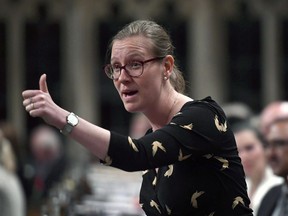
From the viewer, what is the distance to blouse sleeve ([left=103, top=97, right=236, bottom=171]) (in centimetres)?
366

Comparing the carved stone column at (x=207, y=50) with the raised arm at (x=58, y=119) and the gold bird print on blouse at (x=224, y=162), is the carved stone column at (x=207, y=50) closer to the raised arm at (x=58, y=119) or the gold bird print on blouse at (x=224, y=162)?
the gold bird print on blouse at (x=224, y=162)

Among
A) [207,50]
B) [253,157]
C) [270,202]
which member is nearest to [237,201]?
[270,202]

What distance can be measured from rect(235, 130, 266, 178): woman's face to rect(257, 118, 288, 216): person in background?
94 centimetres

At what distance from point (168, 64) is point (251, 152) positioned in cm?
358

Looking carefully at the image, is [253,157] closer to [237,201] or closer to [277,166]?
[277,166]

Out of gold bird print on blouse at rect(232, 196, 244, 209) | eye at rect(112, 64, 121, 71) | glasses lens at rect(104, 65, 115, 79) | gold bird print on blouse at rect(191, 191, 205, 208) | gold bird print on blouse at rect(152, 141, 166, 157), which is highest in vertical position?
eye at rect(112, 64, 121, 71)

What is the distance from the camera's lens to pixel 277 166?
6.00 meters

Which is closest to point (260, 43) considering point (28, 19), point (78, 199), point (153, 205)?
point (28, 19)

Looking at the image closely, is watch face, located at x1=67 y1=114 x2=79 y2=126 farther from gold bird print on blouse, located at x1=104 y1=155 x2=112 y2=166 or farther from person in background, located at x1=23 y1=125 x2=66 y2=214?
person in background, located at x1=23 y1=125 x2=66 y2=214

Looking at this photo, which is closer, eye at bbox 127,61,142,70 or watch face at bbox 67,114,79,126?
watch face at bbox 67,114,79,126

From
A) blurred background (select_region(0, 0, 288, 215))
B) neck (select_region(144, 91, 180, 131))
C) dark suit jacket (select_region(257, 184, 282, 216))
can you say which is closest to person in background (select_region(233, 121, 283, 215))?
dark suit jacket (select_region(257, 184, 282, 216))

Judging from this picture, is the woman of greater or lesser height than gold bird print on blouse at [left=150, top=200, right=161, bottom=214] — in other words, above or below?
above

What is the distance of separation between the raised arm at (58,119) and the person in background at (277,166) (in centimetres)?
223

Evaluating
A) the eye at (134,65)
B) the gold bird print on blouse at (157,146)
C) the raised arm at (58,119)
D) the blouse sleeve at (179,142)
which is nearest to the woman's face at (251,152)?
the blouse sleeve at (179,142)
